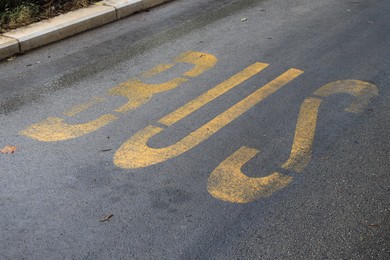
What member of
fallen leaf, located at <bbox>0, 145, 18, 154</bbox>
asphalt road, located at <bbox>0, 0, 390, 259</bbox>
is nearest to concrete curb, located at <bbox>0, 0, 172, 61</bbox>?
asphalt road, located at <bbox>0, 0, 390, 259</bbox>

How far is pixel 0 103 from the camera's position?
561 centimetres

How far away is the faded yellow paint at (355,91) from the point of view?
5.36 m

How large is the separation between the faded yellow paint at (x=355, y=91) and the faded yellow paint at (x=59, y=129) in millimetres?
2249

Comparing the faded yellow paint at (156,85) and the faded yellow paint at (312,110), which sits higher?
the faded yellow paint at (156,85)

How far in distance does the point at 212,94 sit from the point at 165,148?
4.05 ft

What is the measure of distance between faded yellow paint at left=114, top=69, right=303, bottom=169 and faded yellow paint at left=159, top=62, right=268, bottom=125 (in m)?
0.27

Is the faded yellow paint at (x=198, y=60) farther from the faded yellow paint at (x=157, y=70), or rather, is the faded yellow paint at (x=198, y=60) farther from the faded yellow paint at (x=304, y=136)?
the faded yellow paint at (x=304, y=136)

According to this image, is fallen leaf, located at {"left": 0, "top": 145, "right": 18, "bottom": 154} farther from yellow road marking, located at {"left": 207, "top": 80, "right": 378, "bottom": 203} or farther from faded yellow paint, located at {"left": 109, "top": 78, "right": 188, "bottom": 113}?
yellow road marking, located at {"left": 207, "top": 80, "right": 378, "bottom": 203}

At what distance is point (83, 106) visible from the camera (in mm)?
5465

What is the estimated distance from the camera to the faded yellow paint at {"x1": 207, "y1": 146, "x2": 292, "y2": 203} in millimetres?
3973

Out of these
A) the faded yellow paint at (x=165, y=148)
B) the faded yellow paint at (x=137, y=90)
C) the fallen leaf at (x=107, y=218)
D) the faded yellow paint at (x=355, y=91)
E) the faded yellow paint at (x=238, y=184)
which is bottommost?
the faded yellow paint at (x=238, y=184)

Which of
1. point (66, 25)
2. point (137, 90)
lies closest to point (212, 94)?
point (137, 90)

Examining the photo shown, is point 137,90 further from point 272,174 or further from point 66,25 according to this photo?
point 66,25

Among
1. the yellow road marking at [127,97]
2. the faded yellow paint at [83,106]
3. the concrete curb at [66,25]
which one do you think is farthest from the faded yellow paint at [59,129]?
the concrete curb at [66,25]
